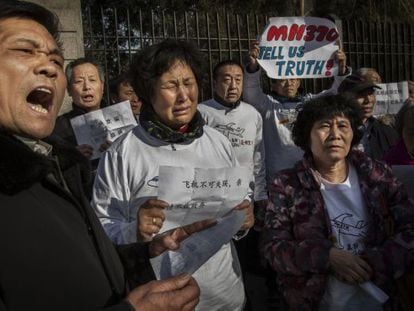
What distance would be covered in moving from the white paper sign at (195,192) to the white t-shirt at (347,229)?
0.79m

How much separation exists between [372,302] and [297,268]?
1.33 ft

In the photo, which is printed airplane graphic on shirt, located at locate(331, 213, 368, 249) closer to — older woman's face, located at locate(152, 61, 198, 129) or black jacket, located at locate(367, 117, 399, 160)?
older woman's face, located at locate(152, 61, 198, 129)

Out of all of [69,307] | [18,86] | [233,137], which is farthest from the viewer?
[233,137]

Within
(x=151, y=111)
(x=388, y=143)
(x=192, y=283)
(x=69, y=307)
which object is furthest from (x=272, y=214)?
(x=388, y=143)

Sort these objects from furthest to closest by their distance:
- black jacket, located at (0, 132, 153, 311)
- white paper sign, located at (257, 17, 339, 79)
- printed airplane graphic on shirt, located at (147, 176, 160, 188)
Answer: white paper sign, located at (257, 17, 339, 79) → printed airplane graphic on shirt, located at (147, 176, 160, 188) → black jacket, located at (0, 132, 153, 311)

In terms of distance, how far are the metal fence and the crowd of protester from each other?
3463mm

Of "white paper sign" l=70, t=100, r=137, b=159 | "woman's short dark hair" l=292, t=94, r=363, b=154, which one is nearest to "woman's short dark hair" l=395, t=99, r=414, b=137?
"woman's short dark hair" l=292, t=94, r=363, b=154

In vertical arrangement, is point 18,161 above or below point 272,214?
above

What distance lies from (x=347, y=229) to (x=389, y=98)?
331 centimetres

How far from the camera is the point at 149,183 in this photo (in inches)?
91.5

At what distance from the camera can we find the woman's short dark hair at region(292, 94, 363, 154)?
294cm

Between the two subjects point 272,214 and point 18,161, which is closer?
point 18,161

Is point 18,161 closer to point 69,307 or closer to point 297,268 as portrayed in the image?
point 69,307

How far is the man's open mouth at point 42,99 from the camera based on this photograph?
1.52 meters
